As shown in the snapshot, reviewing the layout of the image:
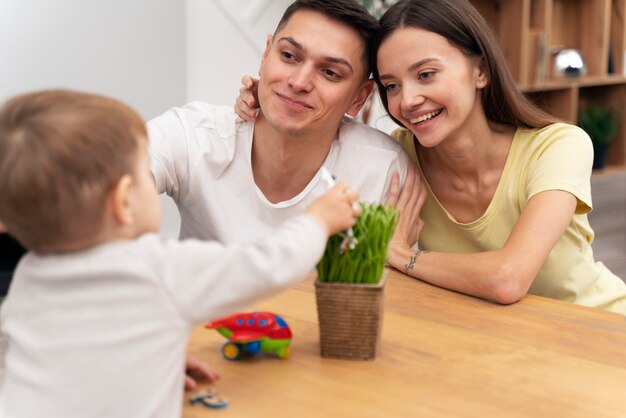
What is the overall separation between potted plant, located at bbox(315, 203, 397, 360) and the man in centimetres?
68

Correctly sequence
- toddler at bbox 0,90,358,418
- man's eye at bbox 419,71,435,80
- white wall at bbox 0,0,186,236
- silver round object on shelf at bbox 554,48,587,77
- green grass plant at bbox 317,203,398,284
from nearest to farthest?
toddler at bbox 0,90,358,418, green grass plant at bbox 317,203,398,284, man's eye at bbox 419,71,435,80, white wall at bbox 0,0,186,236, silver round object on shelf at bbox 554,48,587,77

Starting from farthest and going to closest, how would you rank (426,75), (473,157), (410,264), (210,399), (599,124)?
(599,124) → (473,157) → (426,75) → (410,264) → (210,399)

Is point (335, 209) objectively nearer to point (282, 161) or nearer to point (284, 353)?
point (284, 353)

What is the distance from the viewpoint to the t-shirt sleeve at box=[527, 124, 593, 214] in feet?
5.80

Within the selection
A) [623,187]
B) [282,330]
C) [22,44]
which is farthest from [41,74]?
[623,187]

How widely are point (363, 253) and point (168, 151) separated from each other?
82 centimetres

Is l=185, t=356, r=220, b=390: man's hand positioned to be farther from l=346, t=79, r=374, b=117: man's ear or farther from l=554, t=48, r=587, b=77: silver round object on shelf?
l=554, t=48, r=587, b=77: silver round object on shelf

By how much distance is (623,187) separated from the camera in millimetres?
5805

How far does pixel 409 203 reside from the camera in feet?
6.40

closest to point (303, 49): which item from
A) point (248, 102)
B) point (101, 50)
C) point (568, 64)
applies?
point (248, 102)

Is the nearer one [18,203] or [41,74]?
[18,203]

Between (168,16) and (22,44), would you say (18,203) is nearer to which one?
(22,44)

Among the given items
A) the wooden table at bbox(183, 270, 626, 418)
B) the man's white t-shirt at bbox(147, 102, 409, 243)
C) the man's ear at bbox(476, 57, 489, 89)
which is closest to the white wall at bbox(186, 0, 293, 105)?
the man's white t-shirt at bbox(147, 102, 409, 243)

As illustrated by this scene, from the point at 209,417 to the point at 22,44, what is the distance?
9.69 ft
